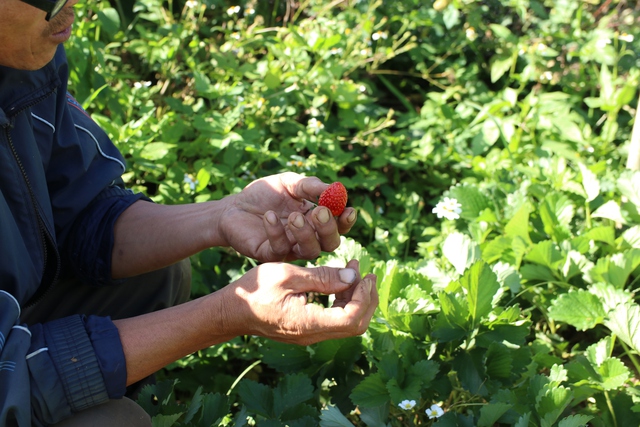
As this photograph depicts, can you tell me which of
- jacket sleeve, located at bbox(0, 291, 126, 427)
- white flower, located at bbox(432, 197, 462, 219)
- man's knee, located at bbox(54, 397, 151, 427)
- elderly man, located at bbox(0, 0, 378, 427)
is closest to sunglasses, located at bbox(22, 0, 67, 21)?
elderly man, located at bbox(0, 0, 378, 427)

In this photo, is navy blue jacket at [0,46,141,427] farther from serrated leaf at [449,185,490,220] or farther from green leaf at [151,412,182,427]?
serrated leaf at [449,185,490,220]

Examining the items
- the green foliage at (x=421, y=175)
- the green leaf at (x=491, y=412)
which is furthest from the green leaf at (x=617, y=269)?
the green leaf at (x=491, y=412)

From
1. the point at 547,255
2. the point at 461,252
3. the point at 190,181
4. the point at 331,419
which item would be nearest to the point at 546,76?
the point at 547,255

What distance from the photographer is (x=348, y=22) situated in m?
3.49

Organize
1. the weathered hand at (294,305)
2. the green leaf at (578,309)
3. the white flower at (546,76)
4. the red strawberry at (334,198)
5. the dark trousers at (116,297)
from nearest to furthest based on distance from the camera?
the weathered hand at (294,305)
the red strawberry at (334,198)
the dark trousers at (116,297)
the green leaf at (578,309)
the white flower at (546,76)

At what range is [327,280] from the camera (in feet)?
4.90

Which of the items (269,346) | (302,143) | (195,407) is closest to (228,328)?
(195,407)

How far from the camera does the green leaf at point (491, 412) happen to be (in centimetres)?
161

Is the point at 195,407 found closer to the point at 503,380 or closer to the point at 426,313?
the point at 426,313

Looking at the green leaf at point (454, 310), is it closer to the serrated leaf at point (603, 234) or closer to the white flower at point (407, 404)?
the white flower at point (407, 404)

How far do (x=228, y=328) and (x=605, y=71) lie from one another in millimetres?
2389

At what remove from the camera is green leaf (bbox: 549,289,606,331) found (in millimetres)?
2002

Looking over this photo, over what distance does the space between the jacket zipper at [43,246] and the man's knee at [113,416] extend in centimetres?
36

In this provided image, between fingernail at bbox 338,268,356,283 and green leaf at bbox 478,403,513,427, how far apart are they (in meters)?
0.43
